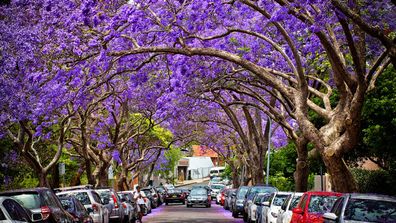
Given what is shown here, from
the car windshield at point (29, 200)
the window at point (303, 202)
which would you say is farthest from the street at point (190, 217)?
the car windshield at point (29, 200)

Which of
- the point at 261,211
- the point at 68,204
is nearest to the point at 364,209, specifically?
the point at 68,204

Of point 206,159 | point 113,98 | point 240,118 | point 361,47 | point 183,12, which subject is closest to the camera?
point 361,47

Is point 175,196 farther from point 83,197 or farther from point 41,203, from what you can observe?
Result: point 41,203

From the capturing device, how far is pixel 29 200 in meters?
14.6

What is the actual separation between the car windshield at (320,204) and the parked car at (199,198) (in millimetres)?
37198

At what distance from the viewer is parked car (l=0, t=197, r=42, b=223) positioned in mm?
11555

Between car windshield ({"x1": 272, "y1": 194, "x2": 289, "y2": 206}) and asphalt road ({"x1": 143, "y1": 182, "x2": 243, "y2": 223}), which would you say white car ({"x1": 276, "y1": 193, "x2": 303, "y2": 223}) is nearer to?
car windshield ({"x1": 272, "y1": 194, "x2": 289, "y2": 206})

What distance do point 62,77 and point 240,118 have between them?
84.5 ft

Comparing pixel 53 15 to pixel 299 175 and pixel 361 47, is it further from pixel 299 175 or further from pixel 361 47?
pixel 299 175

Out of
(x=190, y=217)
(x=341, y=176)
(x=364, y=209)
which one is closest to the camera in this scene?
(x=364, y=209)

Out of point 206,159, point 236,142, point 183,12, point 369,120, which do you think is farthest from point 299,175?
point 206,159

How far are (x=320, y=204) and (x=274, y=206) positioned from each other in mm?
6308

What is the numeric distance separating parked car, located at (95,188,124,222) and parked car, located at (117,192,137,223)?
1.80m

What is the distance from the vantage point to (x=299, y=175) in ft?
84.2
